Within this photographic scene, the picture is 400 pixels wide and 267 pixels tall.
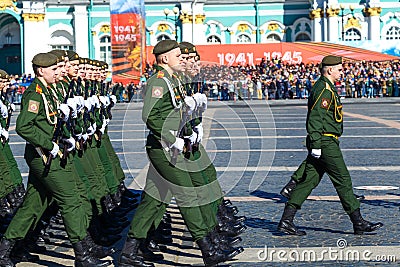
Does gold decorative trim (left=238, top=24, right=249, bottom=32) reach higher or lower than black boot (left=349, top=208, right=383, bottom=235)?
higher

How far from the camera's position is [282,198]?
985 centimetres

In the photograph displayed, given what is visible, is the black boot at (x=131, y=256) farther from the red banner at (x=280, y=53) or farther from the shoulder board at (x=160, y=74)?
the red banner at (x=280, y=53)

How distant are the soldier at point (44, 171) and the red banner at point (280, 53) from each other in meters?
36.4

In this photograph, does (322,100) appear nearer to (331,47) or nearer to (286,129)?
(286,129)

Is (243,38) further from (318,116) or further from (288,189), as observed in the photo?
(318,116)

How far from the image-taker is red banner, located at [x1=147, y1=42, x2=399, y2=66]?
142 ft

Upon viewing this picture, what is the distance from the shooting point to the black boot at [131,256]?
653 cm

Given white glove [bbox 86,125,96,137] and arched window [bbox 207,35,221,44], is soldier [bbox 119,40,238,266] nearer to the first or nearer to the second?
white glove [bbox 86,125,96,137]

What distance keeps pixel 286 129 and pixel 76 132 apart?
12957 millimetres

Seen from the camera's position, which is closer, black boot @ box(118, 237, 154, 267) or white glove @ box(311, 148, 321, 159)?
black boot @ box(118, 237, 154, 267)

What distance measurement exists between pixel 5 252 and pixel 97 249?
76cm

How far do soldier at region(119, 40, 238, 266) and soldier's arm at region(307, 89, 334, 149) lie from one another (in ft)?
5.54

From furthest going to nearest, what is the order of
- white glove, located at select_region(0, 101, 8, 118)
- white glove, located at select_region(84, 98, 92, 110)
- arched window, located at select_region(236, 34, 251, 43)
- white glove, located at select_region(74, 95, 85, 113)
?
arched window, located at select_region(236, 34, 251, 43)
white glove, located at select_region(0, 101, 8, 118)
white glove, located at select_region(84, 98, 92, 110)
white glove, located at select_region(74, 95, 85, 113)

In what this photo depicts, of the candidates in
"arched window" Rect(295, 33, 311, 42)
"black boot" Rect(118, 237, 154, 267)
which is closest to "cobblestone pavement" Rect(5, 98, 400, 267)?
"black boot" Rect(118, 237, 154, 267)
